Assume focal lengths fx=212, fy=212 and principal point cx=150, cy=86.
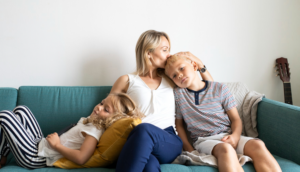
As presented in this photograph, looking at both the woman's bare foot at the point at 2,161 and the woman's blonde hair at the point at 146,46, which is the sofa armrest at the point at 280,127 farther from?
the woman's bare foot at the point at 2,161

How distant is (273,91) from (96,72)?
5.64 feet

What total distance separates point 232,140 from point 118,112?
717 mm

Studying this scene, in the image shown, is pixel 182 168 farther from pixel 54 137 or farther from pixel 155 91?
pixel 54 137

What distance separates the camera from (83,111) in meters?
1.59

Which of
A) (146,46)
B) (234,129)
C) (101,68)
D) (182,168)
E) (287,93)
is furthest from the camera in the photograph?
(287,93)

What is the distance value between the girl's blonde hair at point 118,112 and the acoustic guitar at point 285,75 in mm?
1490

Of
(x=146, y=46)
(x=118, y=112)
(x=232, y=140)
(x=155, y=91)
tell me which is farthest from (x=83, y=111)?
(x=232, y=140)

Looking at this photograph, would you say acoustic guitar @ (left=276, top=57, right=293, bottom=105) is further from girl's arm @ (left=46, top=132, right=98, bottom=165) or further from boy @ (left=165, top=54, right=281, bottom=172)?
girl's arm @ (left=46, top=132, right=98, bottom=165)

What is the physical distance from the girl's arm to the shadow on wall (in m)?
0.73

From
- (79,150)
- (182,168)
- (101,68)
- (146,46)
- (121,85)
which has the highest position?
(146,46)

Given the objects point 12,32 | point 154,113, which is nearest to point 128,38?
point 154,113

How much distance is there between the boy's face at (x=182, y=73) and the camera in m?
1.43

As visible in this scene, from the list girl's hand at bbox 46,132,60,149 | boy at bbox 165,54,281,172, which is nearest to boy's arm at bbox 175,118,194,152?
boy at bbox 165,54,281,172

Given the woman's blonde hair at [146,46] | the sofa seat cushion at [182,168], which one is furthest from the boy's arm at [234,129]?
the woman's blonde hair at [146,46]
